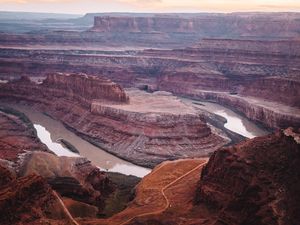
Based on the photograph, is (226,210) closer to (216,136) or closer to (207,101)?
(216,136)

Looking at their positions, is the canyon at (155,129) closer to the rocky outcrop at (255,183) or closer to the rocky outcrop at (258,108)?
the rocky outcrop at (255,183)

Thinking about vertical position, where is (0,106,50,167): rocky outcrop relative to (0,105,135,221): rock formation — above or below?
below

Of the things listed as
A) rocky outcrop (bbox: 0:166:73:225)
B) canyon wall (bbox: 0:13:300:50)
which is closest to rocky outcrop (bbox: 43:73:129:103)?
rocky outcrop (bbox: 0:166:73:225)

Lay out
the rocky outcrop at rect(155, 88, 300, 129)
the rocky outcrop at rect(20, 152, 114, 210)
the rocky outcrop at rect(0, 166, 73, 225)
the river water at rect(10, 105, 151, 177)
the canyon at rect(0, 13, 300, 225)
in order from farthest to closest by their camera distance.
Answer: the rocky outcrop at rect(155, 88, 300, 129) < the river water at rect(10, 105, 151, 177) < the rocky outcrop at rect(20, 152, 114, 210) < the canyon at rect(0, 13, 300, 225) < the rocky outcrop at rect(0, 166, 73, 225)

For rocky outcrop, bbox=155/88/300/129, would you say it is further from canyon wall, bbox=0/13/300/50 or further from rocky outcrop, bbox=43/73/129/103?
canyon wall, bbox=0/13/300/50

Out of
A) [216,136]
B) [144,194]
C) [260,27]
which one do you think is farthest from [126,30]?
[144,194]

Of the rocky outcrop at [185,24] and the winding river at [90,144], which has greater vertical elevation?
the rocky outcrop at [185,24]

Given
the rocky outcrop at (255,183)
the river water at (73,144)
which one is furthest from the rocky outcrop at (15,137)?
the rocky outcrop at (255,183)
